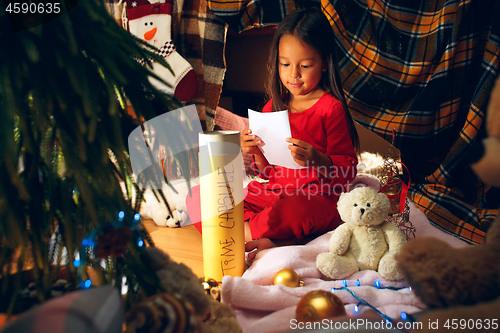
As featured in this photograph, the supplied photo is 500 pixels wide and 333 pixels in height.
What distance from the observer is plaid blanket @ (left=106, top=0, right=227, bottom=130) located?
1.22 meters

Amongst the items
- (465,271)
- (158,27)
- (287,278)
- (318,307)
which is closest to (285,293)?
(287,278)

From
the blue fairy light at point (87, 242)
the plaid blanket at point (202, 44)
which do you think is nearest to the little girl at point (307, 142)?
the plaid blanket at point (202, 44)

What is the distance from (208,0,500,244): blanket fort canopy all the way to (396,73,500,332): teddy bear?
79cm

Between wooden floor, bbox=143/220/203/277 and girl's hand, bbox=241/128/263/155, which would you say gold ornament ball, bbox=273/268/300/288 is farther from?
girl's hand, bbox=241/128/263/155

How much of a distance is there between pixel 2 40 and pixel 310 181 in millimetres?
801

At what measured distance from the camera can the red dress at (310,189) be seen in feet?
2.85

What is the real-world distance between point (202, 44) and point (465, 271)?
121 centimetres

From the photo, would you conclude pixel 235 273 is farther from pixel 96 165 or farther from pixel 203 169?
pixel 96 165

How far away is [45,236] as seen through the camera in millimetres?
335

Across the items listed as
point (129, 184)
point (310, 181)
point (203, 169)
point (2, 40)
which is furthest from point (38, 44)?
point (310, 181)

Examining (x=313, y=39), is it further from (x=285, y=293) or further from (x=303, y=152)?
(x=285, y=293)

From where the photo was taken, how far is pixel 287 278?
60 cm

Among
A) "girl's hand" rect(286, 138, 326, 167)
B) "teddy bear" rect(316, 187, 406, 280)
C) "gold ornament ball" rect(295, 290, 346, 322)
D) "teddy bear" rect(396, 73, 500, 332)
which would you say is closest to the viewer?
"teddy bear" rect(396, 73, 500, 332)

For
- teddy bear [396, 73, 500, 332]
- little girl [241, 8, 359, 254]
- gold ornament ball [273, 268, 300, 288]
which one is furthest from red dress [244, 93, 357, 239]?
teddy bear [396, 73, 500, 332]
